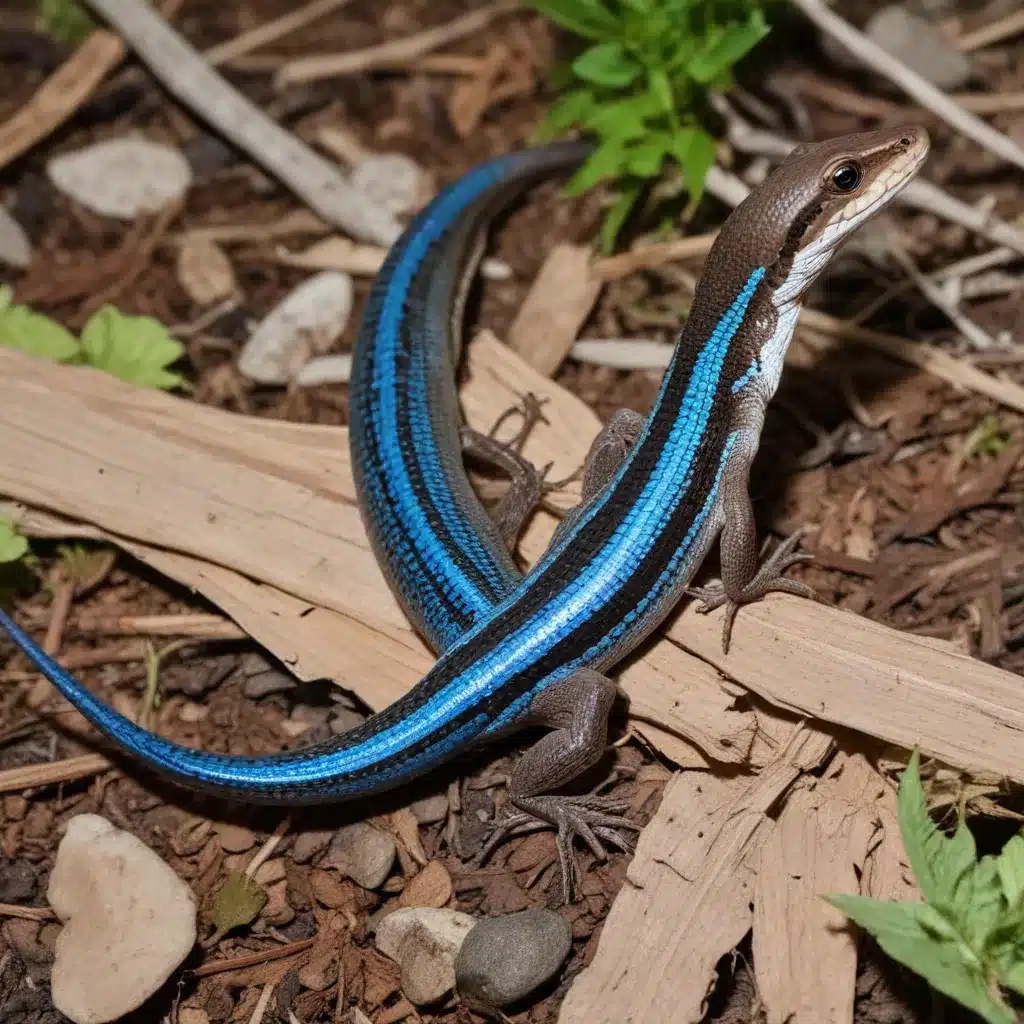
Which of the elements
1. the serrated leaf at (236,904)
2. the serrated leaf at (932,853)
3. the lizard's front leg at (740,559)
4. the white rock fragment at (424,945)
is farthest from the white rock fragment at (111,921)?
the serrated leaf at (932,853)

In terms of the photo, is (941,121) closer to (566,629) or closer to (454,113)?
(454,113)

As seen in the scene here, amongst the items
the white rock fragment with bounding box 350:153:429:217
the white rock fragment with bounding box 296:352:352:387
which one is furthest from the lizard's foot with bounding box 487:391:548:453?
the white rock fragment with bounding box 350:153:429:217

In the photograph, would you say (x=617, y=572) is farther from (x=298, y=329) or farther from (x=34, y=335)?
(x=34, y=335)

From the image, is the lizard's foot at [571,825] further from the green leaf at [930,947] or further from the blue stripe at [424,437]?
the green leaf at [930,947]

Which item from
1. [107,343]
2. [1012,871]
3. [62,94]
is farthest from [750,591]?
[62,94]

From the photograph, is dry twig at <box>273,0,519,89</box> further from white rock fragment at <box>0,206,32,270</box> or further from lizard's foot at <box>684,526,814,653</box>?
lizard's foot at <box>684,526,814,653</box>

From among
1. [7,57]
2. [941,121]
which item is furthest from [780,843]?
[7,57]
